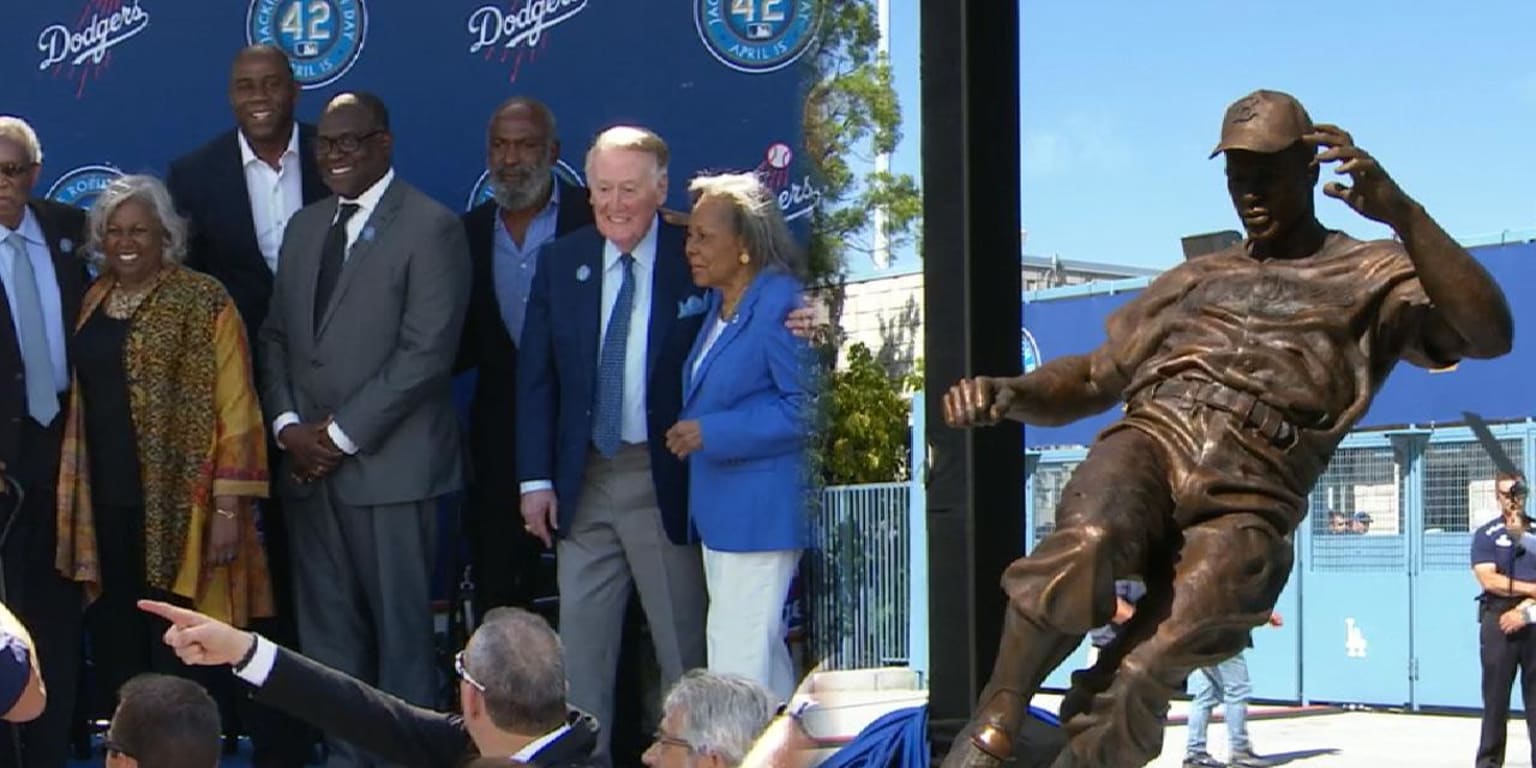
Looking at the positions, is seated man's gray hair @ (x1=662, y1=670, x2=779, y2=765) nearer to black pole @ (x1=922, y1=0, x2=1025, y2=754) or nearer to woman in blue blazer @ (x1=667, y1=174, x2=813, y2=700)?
black pole @ (x1=922, y1=0, x2=1025, y2=754)

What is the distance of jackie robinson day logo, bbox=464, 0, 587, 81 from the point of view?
5676 millimetres

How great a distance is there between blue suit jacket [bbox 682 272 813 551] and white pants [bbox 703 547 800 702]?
0.12 feet

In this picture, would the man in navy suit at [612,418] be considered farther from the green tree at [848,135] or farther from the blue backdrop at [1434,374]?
the blue backdrop at [1434,374]

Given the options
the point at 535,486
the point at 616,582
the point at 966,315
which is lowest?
the point at 616,582

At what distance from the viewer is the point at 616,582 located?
211 inches

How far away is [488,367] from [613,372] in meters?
0.60

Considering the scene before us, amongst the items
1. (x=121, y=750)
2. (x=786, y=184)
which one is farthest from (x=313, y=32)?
(x=121, y=750)

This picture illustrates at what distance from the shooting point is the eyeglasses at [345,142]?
5676 mm

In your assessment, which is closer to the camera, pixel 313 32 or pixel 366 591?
Answer: pixel 366 591

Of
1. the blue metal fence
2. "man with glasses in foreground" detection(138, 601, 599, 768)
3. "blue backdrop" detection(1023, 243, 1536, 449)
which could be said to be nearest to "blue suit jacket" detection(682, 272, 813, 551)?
"man with glasses in foreground" detection(138, 601, 599, 768)

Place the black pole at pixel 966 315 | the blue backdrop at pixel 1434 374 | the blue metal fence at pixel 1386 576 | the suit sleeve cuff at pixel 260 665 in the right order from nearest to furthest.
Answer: the black pole at pixel 966 315
the suit sleeve cuff at pixel 260 665
the blue metal fence at pixel 1386 576
the blue backdrop at pixel 1434 374

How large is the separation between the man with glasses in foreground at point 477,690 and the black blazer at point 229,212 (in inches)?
68.6

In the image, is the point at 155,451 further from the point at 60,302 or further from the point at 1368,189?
the point at 1368,189

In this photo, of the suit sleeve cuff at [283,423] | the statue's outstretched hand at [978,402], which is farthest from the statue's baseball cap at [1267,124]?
the suit sleeve cuff at [283,423]
